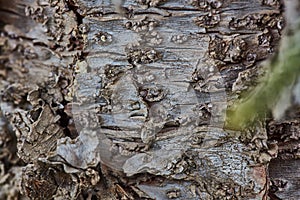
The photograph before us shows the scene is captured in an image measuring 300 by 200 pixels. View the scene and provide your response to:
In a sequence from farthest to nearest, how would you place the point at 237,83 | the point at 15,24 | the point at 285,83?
the point at 15,24 < the point at 237,83 < the point at 285,83

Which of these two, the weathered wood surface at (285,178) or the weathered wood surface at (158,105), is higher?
the weathered wood surface at (158,105)

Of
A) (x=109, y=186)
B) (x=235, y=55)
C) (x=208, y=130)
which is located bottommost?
(x=109, y=186)

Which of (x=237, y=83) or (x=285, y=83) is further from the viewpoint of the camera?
(x=237, y=83)

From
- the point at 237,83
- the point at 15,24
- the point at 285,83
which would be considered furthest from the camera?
the point at 15,24

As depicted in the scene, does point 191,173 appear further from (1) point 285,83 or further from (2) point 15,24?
(2) point 15,24

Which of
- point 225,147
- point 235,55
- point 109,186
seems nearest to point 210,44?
point 235,55

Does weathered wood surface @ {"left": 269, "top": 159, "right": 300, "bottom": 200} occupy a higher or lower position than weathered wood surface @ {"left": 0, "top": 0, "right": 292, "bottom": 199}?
lower

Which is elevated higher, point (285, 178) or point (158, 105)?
point (158, 105)

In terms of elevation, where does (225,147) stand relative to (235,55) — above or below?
below
